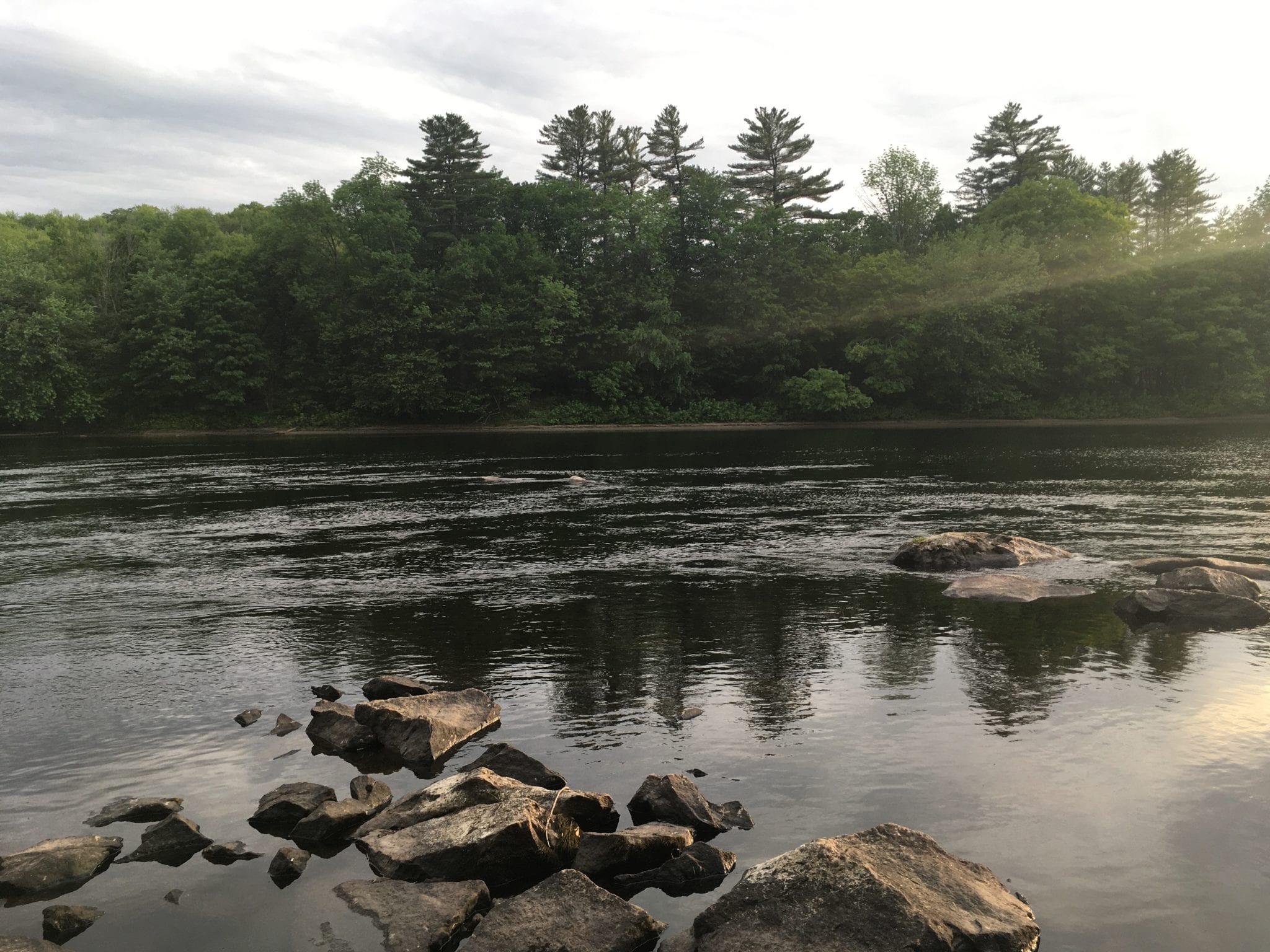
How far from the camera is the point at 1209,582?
18500mm

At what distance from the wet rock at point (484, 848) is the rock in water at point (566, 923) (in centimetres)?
58

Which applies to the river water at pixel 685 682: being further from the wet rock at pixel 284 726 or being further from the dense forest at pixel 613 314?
the dense forest at pixel 613 314

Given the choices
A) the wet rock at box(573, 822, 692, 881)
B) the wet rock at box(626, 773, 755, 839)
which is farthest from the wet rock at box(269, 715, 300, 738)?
the wet rock at box(573, 822, 692, 881)

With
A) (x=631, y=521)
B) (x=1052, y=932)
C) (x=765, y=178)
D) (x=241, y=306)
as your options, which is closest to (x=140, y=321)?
(x=241, y=306)

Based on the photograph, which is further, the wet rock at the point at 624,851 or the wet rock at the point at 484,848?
the wet rock at the point at 624,851

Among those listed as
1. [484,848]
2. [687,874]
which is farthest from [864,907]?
[484,848]

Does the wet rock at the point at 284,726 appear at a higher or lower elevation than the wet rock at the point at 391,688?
lower

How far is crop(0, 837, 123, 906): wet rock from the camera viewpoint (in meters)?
8.41

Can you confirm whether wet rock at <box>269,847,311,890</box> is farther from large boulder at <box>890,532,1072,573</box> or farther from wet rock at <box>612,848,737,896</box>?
large boulder at <box>890,532,1072,573</box>

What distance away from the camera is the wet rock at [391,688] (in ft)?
42.7

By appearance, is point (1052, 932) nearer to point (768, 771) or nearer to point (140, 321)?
point (768, 771)

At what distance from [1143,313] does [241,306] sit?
93840mm

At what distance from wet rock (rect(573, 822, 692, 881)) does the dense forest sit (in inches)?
3225

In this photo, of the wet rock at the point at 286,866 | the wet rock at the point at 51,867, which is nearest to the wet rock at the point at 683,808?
the wet rock at the point at 286,866
